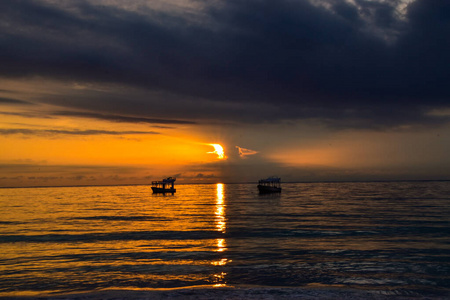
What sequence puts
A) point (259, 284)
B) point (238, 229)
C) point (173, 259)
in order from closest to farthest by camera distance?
point (259, 284)
point (173, 259)
point (238, 229)

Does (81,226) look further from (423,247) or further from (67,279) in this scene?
(423,247)

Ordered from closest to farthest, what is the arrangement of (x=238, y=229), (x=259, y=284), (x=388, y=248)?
(x=259, y=284) → (x=388, y=248) → (x=238, y=229)

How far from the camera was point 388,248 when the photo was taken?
2488 centimetres

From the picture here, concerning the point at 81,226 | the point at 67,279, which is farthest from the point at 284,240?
the point at 81,226

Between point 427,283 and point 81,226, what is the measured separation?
36121mm

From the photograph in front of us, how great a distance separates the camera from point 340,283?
16047mm

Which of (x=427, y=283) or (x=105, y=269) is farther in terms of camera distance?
(x=105, y=269)

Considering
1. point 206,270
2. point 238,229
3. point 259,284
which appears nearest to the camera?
point 259,284

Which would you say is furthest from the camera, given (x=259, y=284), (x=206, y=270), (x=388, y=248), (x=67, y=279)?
(x=388, y=248)

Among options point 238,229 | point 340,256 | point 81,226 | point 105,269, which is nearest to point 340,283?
point 340,256

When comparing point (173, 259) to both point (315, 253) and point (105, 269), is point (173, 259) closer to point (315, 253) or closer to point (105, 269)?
point (105, 269)

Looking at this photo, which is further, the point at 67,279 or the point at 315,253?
the point at 315,253

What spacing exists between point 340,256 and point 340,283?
6.57m

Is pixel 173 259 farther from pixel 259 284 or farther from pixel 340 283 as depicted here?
pixel 340 283
